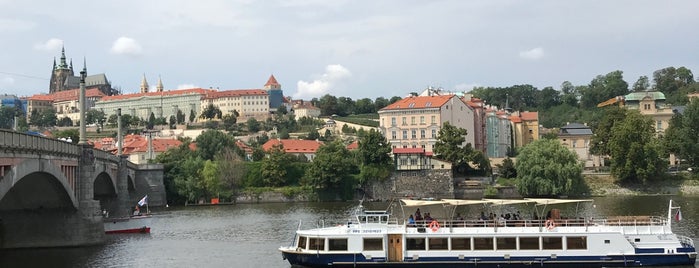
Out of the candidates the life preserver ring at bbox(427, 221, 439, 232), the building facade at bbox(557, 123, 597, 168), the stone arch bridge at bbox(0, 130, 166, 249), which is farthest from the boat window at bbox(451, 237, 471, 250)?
the building facade at bbox(557, 123, 597, 168)

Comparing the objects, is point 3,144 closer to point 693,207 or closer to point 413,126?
point 693,207

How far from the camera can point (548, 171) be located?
94.1m

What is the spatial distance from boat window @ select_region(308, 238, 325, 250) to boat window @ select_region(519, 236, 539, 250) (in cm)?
998

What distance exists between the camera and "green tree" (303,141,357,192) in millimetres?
103188

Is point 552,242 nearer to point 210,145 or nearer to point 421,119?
point 421,119

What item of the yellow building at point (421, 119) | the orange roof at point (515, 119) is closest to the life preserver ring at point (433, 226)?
the yellow building at point (421, 119)

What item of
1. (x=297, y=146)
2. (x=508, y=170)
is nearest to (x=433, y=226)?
(x=508, y=170)

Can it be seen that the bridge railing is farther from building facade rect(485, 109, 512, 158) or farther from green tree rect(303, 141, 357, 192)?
building facade rect(485, 109, 512, 158)

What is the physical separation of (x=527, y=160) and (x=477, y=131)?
31.7 m

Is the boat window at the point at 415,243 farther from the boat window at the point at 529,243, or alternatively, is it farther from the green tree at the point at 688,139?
the green tree at the point at 688,139

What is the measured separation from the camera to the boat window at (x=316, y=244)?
39.3 metres

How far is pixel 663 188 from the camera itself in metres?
97.1

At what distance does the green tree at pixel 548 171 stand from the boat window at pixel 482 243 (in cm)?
5700

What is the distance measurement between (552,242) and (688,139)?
228 ft
